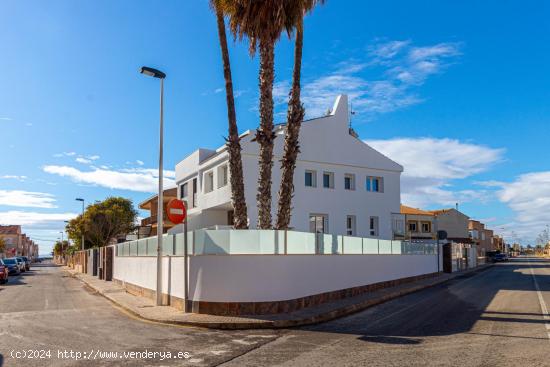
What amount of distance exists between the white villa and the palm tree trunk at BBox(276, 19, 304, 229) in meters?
10.9

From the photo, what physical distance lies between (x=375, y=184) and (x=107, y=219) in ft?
113

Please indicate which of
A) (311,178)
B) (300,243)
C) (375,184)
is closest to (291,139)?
(300,243)

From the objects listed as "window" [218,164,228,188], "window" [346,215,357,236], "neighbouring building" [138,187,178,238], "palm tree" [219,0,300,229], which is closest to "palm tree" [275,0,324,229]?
"palm tree" [219,0,300,229]

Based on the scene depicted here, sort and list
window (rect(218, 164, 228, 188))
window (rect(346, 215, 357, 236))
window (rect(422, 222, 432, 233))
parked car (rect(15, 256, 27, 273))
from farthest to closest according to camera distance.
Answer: window (rect(422, 222, 432, 233))
parked car (rect(15, 256, 27, 273))
window (rect(346, 215, 357, 236))
window (rect(218, 164, 228, 188))

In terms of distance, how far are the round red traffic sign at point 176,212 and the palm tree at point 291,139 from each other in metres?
3.35

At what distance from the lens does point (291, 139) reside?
17.3 m

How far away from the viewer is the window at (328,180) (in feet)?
108

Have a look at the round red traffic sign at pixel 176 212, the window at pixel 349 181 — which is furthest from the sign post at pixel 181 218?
the window at pixel 349 181

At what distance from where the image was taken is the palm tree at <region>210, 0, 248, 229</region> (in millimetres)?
16750

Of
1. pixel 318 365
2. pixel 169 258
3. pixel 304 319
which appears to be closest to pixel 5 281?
pixel 169 258

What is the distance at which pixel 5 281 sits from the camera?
34156 mm

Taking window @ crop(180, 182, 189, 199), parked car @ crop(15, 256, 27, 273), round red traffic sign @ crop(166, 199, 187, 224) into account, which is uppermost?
window @ crop(180, 182, 189, 199)

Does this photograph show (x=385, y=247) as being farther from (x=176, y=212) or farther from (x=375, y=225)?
(x=176, y=212)

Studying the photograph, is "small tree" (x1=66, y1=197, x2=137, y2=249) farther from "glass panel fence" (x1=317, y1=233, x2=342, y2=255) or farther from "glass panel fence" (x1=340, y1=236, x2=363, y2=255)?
"glass panel fence" (x1=317, y1=233, x2=342, y2=255)
